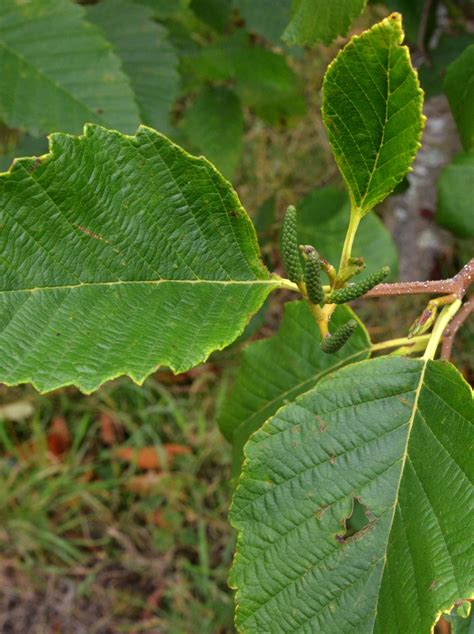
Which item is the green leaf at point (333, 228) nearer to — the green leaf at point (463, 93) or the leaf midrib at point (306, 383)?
the green leaf at point (463, 93)

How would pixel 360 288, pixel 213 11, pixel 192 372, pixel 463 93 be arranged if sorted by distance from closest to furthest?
pixel 360 288, pixel 463 93, pixel 213 11, pixel 192 372

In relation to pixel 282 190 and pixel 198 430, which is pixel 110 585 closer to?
pixel 198 430

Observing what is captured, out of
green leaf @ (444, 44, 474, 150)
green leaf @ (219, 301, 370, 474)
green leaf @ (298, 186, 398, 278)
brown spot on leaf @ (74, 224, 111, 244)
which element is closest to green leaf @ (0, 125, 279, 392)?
brown spot on leaf @ (74, 224, 111, 244)

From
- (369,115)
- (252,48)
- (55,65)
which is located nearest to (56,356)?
(369,115)

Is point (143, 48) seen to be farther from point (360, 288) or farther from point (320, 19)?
point (360, 288)

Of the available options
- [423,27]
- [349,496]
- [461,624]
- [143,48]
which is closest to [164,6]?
[143,48]

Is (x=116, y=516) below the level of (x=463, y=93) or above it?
below

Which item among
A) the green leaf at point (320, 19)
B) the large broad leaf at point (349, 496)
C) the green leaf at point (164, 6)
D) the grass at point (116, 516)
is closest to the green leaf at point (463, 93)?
the green leaf at point (320, 19)
